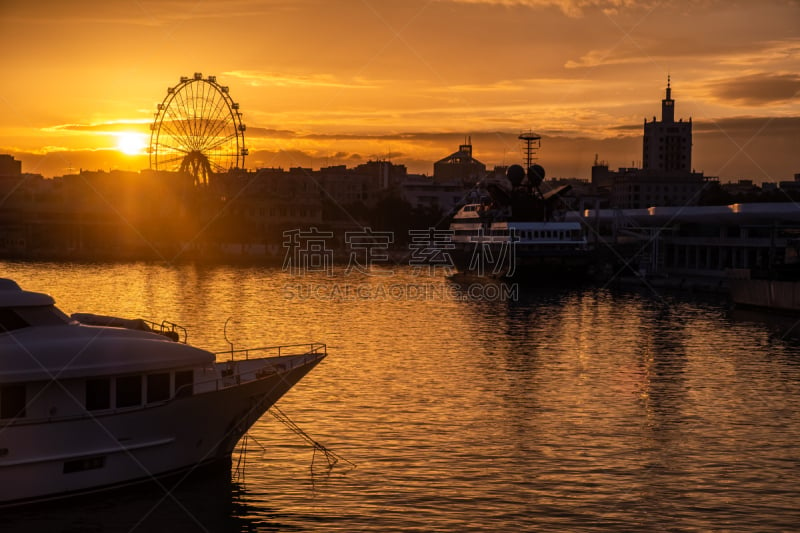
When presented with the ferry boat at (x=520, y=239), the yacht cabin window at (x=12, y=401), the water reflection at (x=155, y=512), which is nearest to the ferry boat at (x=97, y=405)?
the yacht cabin window at (x=12, y=401)

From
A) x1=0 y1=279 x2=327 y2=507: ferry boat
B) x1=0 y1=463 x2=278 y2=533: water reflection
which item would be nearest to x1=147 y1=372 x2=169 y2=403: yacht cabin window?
x1=0 y1=279 x2=327 y2=507: ferry boat

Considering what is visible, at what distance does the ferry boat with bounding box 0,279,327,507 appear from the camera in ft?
70.9

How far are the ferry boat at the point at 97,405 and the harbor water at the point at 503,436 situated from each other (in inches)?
28.1

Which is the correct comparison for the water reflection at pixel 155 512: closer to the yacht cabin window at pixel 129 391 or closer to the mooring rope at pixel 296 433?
the mooring rope at pixel 296 433

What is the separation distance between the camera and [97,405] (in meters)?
22.5

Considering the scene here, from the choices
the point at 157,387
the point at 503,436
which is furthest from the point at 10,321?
the point at 503,436

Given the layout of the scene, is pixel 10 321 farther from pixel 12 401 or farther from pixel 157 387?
pixel 157 387

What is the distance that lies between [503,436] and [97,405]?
40.5 feet

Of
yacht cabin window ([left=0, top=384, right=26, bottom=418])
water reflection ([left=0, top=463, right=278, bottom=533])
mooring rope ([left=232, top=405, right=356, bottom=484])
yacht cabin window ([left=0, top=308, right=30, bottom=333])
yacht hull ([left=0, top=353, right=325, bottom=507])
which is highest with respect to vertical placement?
yacht cabin window ([left=0, top=308, right=30, bottom=333])

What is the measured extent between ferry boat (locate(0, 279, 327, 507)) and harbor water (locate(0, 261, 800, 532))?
2.34ft

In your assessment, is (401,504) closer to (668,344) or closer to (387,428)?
(387,428)

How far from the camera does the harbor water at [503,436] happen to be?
2233cm

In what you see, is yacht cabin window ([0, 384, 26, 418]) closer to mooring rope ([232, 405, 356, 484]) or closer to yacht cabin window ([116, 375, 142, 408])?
yacht cabin window ([116, 375, 142, 408])

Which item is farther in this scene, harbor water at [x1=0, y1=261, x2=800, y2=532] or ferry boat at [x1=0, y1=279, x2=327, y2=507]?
harbor water at [x1=0, y1=261, x2=800, y2=532]
